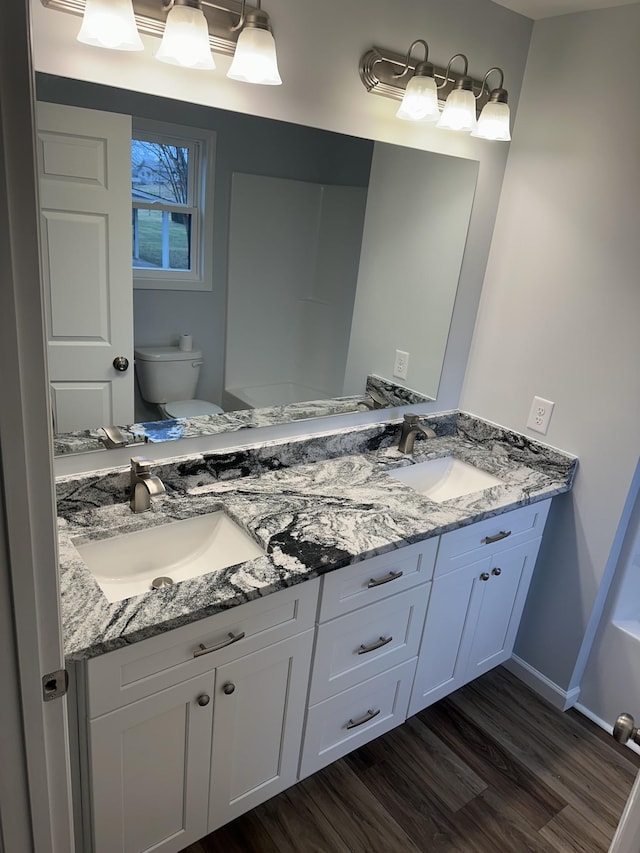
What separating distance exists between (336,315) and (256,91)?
72cm

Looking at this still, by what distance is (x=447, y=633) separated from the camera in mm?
1997

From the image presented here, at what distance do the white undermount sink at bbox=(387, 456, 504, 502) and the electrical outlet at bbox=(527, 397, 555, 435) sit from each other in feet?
0.81

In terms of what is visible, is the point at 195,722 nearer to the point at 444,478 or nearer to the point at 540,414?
the point at 444,478

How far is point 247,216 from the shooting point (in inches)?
68.1

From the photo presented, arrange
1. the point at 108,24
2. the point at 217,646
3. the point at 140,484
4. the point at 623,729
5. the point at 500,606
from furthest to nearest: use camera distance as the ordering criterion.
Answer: the point at 500,606 → the point at 140,484 → the point at 217,646 → the point at 108,24 → the point at 623,729

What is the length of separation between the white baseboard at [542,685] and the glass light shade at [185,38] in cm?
231

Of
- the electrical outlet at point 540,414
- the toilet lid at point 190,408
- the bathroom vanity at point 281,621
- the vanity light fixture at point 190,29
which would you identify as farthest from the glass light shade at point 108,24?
the electrical outlet at point 540,414

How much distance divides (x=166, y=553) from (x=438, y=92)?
5.22 feet

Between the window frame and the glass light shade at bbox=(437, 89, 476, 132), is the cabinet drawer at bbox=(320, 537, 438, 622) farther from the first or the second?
the glass light shade at bbox=(437, 89, 476, 132)

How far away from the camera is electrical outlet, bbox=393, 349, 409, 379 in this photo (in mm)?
2274

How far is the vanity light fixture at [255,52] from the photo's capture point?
1.41 metres

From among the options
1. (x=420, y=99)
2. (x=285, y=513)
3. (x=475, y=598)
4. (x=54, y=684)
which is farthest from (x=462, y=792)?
(x=420, y=99)

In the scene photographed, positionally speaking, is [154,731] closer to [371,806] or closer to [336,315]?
[371,806]

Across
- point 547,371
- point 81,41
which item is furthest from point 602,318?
point 81,41
